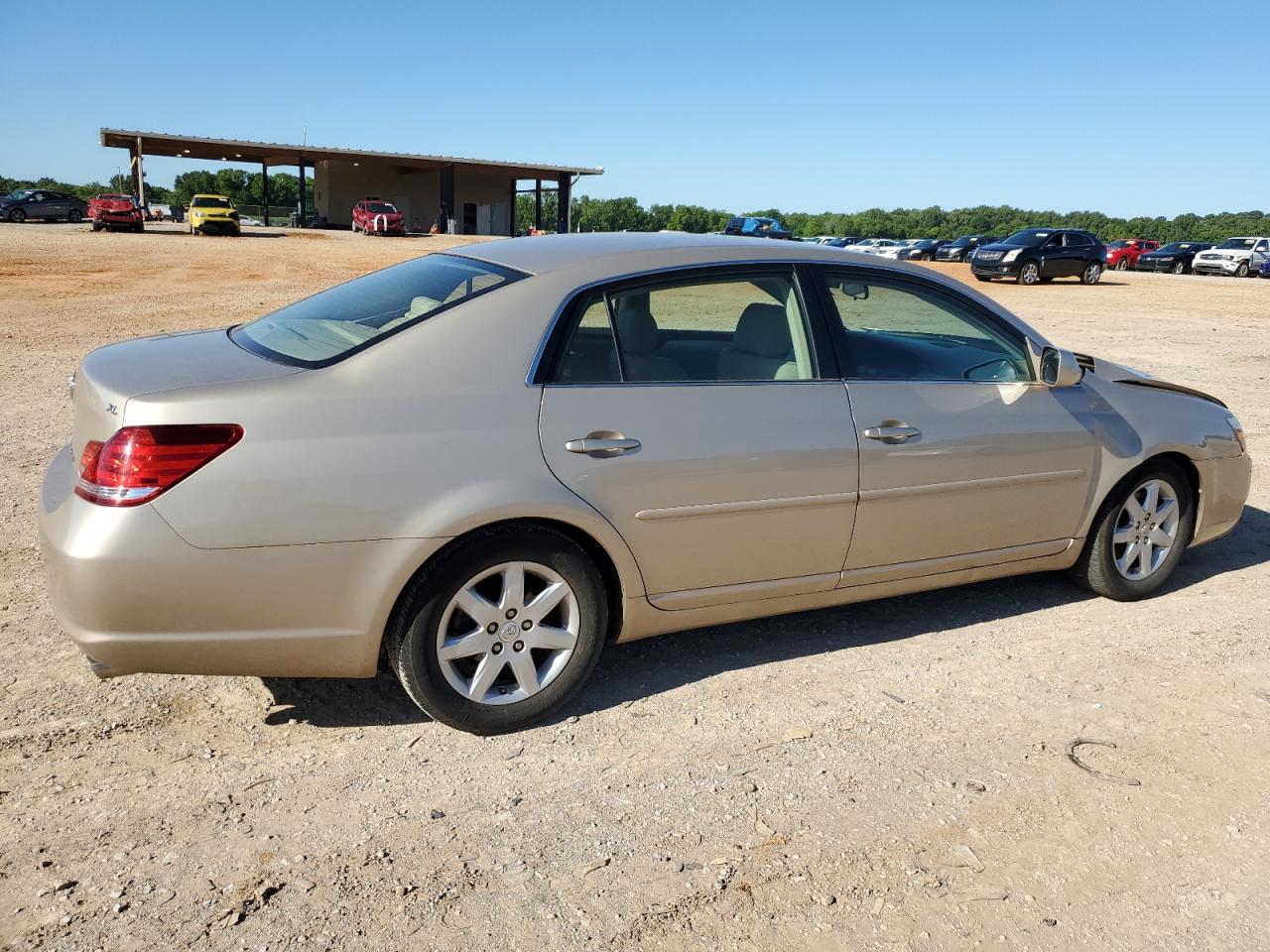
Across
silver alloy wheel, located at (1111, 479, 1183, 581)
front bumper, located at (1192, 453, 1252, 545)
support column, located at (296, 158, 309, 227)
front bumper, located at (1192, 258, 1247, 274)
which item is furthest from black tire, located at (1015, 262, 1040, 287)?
support column, located at (296, 158, 309, 227)

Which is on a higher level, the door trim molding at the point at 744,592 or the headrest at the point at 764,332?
the headrest at the point at 764,332

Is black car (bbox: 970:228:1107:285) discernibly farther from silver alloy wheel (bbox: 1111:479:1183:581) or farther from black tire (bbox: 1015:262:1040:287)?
silver alloy wheel (bbox: 1111:479:1183:581)

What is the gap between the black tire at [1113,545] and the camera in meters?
4.75

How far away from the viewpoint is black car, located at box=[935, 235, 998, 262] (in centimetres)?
5216

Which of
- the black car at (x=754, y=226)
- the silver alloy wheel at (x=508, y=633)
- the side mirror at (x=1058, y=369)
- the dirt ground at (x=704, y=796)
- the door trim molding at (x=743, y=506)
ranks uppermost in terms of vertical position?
the black car at (x=754, y=226)

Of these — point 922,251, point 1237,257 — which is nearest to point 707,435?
point 1237,257

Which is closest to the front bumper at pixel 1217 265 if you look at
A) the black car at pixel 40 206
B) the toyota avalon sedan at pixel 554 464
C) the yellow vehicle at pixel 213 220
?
the yellow vehicle at pixel 213 220

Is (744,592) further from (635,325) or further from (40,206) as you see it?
(40,206)

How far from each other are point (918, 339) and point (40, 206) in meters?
53.4

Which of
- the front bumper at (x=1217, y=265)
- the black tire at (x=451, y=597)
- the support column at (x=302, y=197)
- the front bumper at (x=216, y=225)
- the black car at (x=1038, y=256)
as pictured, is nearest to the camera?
the black tire at (x=451, y=597)

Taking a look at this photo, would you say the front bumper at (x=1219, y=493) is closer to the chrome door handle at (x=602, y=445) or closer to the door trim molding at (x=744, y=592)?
the door trim molding at (x=744, y=592)

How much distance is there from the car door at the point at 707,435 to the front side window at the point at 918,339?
199mm

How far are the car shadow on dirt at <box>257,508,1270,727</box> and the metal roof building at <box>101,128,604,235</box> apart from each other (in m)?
51.4

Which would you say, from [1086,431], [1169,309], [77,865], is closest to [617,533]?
[77,865]
